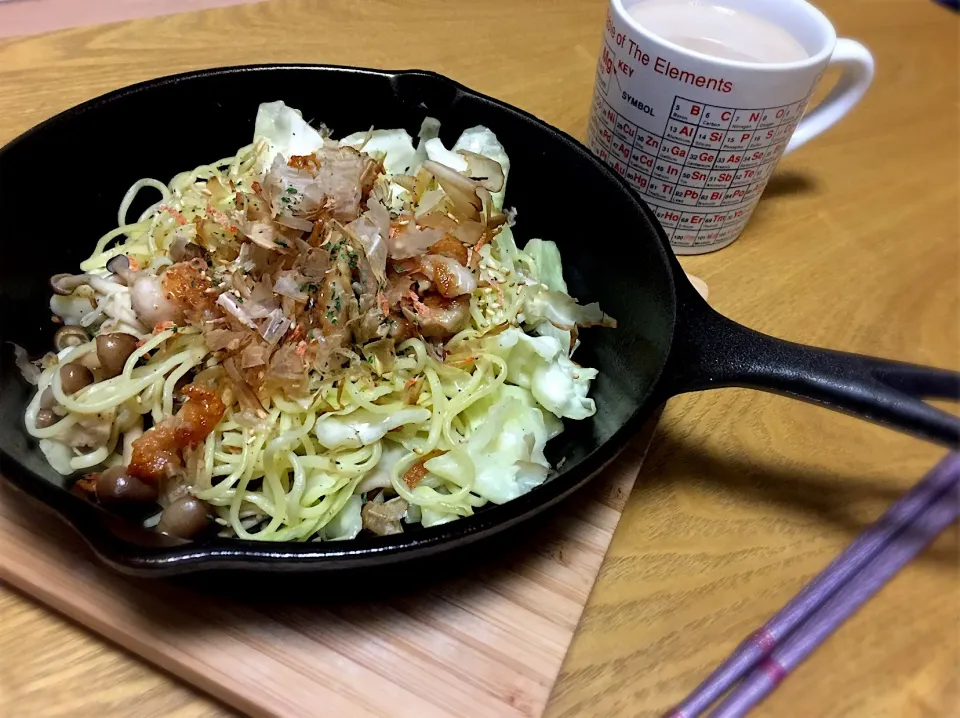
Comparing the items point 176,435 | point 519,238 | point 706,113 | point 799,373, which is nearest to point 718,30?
point 706,113

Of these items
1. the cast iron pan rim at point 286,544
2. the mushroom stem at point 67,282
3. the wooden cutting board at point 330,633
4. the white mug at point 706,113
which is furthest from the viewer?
the white mug at point 706,113

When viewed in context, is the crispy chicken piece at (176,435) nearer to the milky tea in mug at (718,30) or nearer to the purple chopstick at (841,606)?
the purple chopstick at (841,606)

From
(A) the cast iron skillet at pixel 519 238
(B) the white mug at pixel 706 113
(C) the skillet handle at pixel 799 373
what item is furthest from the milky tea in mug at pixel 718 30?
(C) the skillet handle at pixel 799 373

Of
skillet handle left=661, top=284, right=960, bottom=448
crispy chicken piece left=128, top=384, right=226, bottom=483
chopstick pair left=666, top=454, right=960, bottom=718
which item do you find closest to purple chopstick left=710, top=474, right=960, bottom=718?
chopstick pair left=666, top=454, right=960, bottom=718

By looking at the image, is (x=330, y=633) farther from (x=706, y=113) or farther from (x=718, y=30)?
(x=718, y=30)

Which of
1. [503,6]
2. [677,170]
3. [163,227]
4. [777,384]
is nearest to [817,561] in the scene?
[777,384]

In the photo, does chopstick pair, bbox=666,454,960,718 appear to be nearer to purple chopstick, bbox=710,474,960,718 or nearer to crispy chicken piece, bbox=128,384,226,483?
purple chopstick, bbox=710,474,960,718

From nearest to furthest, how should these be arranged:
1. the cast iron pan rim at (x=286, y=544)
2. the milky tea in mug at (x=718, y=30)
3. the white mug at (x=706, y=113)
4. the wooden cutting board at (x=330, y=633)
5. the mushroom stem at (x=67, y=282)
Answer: the cast iron pan rim at (x=286, y=544), the wooden cutting board at (x=330, y=633), the mushroom stem at (x=67, y=282), the white mug at (x=706, y=113), the milky tea in mug at (x=718, y=30)

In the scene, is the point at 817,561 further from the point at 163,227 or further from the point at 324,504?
the point at 163,227
